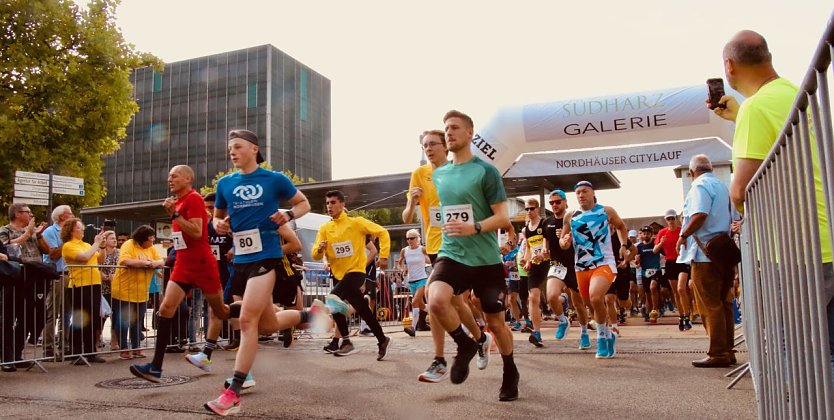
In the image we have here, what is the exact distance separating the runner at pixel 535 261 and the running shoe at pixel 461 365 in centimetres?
427

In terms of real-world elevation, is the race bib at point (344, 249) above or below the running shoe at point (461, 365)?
above

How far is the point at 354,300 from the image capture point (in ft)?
27.9

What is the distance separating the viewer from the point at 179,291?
6531 mm

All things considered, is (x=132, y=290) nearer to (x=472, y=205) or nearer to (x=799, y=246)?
(x=472, y=205)

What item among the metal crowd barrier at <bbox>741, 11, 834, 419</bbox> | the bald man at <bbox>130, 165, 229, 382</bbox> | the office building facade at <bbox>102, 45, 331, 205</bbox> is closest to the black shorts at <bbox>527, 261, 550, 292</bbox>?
the bald man at <bbox>130, 165, 229, 382</bbox>

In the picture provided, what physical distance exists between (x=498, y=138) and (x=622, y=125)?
230cm

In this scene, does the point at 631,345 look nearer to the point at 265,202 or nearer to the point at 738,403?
the point at 738,403

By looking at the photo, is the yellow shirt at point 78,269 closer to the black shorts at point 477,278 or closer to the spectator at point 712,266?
the black shorts at point 477,278

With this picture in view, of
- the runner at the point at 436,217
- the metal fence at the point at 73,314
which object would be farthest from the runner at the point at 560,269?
the metal fence at the point at 73,314

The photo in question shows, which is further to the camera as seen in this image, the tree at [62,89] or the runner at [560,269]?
the tree at [62,89]

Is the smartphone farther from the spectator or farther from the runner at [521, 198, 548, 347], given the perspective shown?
the runner at [521, 198, 548, 347]

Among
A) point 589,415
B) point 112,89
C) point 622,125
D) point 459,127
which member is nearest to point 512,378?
point 589,415

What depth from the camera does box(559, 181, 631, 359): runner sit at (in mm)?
7742

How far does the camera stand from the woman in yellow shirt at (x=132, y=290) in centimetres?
938
